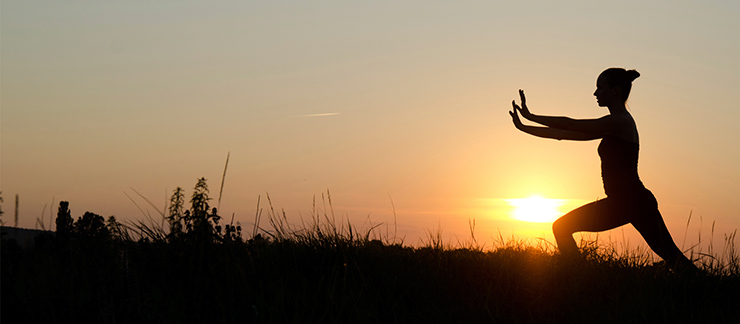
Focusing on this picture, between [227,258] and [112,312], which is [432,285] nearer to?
[227,258]

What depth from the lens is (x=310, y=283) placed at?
17.5ft

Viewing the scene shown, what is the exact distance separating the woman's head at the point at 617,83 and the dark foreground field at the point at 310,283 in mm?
1898

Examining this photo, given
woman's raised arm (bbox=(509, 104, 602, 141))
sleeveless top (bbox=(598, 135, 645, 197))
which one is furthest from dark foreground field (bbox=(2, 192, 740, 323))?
woman's raised arm (bbox=(509, 104, 602, 141))

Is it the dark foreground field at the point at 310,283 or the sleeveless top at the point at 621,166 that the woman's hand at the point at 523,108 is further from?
the dark foreground field at the point at 310,283

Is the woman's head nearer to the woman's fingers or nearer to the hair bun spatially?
the hair bun

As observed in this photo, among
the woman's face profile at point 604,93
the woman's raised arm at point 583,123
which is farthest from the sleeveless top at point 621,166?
the woman's face profile at point 604,93

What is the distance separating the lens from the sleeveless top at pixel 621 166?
6375 millimetres

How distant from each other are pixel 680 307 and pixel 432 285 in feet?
7.95

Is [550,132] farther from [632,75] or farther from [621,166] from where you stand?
[632,75]

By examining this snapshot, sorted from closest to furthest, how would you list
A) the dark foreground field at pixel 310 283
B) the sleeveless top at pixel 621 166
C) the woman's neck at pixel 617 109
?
the dark foreground field at pixel 310 283 → the sleeveless top at pixel 621 166 → the woman's neck at pixel 617 109

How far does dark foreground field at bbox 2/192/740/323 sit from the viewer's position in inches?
173

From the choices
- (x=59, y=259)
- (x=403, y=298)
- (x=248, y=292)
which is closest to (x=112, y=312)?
(x=248, y=292)

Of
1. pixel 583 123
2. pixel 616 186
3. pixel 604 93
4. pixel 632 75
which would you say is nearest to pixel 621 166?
pixel 616 186

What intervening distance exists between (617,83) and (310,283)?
4110 millimetres
